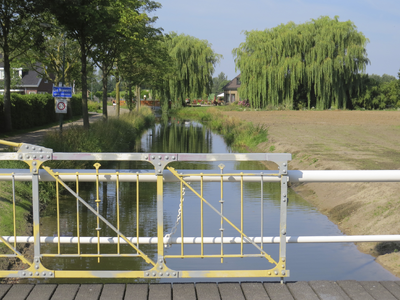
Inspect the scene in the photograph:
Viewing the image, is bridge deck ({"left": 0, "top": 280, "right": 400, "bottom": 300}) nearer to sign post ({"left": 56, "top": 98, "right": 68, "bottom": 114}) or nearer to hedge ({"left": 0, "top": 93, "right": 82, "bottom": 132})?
sign post ({"left": 56, "top": 98, "right": 68, "bottom": 114})

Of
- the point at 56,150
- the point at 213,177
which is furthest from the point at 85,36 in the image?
the point at 213,177

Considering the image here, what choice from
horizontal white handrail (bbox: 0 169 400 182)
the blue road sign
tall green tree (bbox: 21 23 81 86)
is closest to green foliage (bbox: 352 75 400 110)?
tall green tree (bbox: 21 23 81 86)

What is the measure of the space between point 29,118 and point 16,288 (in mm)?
28261

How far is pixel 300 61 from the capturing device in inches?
1921

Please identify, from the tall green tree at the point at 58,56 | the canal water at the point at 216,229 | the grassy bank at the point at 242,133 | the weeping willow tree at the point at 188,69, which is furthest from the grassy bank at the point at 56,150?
the weeping willow tree at the point at 188,69

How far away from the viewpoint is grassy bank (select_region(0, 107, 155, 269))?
8445mm

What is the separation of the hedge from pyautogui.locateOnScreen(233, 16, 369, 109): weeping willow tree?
69.4 ft

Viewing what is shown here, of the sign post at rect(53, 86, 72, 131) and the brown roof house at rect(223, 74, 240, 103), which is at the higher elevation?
the brown roof house at rect(223, 74, 240, 103)

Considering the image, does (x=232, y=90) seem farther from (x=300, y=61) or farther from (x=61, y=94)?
(x=61, y=94)

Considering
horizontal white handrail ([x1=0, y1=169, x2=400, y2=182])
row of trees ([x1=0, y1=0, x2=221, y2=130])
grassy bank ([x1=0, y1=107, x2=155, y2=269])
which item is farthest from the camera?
row of trees ([x1=0, y1=0, x2=221, y2=130])

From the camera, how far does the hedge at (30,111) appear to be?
91.8ft

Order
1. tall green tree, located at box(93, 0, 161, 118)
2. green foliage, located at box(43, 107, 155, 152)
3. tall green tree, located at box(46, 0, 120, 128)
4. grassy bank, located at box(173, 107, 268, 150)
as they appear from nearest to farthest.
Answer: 1. green foliage, located at box(43, 107, 155, 152)
2. tall green tree, located at box(46, 0, 120, 128)
3. tall green tree, located at box(93, 0, 161, 118)
4. grassy bank, located at box(173, 107, 268, 150)

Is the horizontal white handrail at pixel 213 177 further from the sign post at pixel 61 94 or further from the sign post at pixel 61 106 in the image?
the sign post at pixel 61 94

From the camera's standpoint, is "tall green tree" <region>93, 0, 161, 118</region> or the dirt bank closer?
the dirt bank
